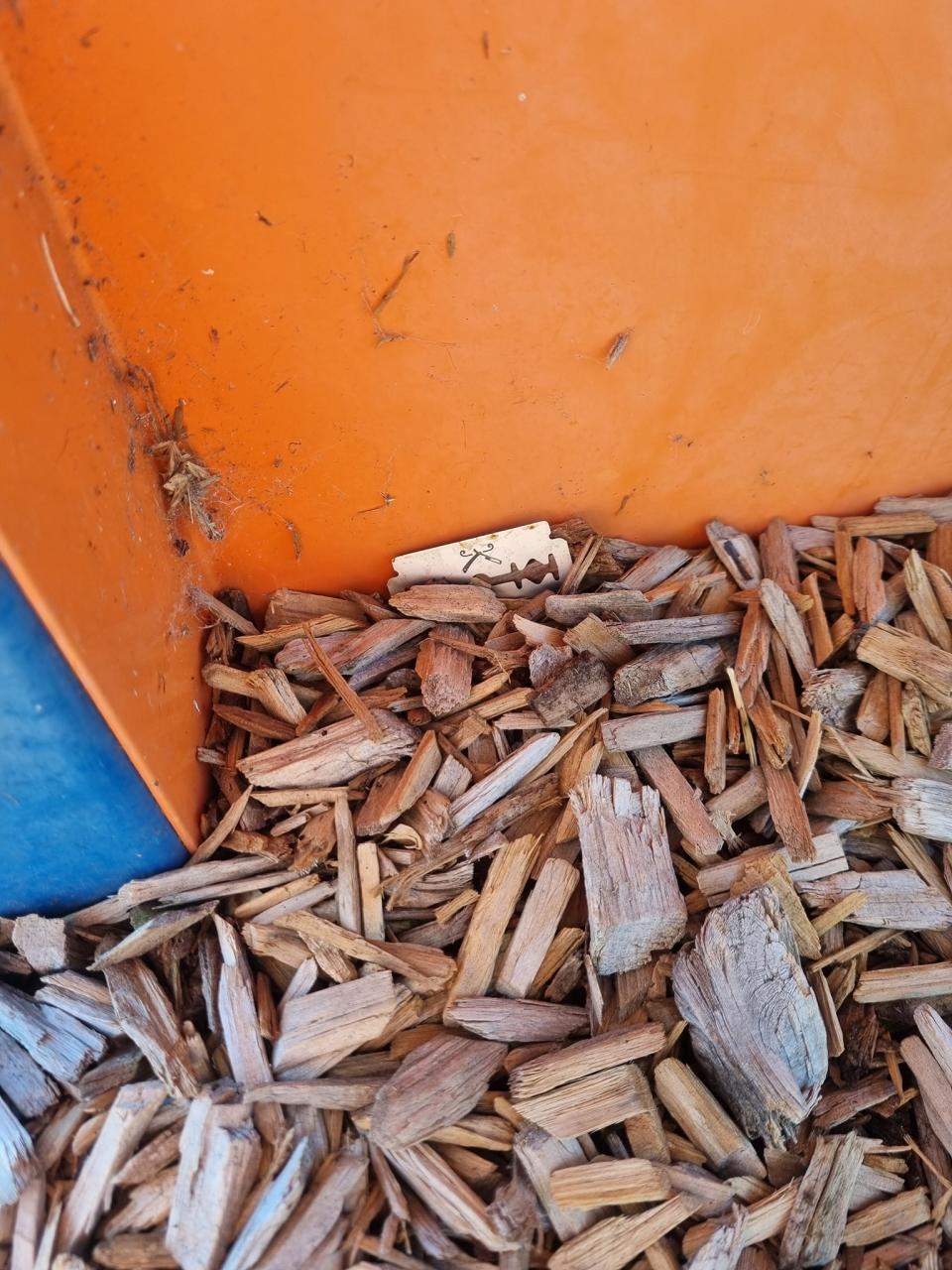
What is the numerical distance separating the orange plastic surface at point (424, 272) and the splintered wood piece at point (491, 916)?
1.71ft

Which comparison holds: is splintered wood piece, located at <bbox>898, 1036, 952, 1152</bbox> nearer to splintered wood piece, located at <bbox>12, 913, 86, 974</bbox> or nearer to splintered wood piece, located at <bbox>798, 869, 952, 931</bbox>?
splintered wood piece, located at <bbox>798, 869, 952, 931</bbox>

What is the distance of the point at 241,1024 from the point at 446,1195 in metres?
0.41

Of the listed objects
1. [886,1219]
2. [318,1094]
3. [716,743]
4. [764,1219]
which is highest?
[716,743]

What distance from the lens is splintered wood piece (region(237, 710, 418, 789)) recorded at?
1641mm

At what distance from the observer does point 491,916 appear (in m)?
1.55

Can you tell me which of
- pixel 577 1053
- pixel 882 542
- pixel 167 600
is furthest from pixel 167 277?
pixel 882 542

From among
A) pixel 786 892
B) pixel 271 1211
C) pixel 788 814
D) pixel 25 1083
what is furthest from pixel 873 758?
pixel 25 1083

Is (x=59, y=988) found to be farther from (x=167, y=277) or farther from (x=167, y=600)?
(x=167, y=277)

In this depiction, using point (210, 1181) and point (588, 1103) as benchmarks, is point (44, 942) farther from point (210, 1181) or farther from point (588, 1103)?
point (588, 1103)

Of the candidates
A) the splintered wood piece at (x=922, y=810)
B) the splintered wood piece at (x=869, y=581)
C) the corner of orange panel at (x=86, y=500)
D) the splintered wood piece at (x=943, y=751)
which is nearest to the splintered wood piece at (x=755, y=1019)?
the splintered wood piece at (x=922, y=810)

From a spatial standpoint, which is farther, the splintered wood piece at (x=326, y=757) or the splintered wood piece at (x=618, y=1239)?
the splintered wood piece at (x=326, y=757)

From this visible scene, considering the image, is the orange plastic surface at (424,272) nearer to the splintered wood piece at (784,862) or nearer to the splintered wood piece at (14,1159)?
the splintered wood piece at (14,1159)

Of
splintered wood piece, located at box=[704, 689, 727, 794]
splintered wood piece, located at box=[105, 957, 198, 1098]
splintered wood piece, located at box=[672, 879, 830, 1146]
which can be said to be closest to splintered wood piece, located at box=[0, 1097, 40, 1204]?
splintered wood piece, located at box=[105, 957, 198, 1098]

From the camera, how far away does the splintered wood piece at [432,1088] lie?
1.36 metres
